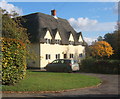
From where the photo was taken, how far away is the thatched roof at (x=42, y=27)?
2652 centimetres

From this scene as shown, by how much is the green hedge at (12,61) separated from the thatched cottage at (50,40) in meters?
13.0

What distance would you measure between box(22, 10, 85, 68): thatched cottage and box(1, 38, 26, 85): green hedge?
1303 cm

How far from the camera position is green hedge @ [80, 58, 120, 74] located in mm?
18237

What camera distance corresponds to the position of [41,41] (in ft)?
83.6

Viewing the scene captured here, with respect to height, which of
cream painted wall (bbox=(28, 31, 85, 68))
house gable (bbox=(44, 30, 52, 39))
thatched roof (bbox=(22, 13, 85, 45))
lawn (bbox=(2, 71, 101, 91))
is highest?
thatched roof (bbox=(22, 13, 85, 45))

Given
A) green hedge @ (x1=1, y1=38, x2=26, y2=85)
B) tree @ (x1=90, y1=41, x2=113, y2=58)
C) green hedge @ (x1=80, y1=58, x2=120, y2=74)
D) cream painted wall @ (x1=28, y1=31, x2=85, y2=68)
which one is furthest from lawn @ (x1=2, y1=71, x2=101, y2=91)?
tree @ (x1=90, y1=41, x2=113, y2=58)

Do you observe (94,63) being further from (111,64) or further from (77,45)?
(77,45)

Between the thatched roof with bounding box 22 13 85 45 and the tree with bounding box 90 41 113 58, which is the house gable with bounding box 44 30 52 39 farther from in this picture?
the tree with bounding box 90 41 113 58

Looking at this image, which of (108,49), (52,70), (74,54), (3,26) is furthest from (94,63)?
(108,49)

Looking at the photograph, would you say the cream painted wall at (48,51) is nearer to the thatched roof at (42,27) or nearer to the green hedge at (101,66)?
the thatched roof at (42,27)

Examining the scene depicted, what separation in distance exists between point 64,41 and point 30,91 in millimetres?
23723

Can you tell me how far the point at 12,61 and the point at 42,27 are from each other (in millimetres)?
19670

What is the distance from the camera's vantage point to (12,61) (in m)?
8.98

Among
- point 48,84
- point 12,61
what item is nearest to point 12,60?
point 12,61
